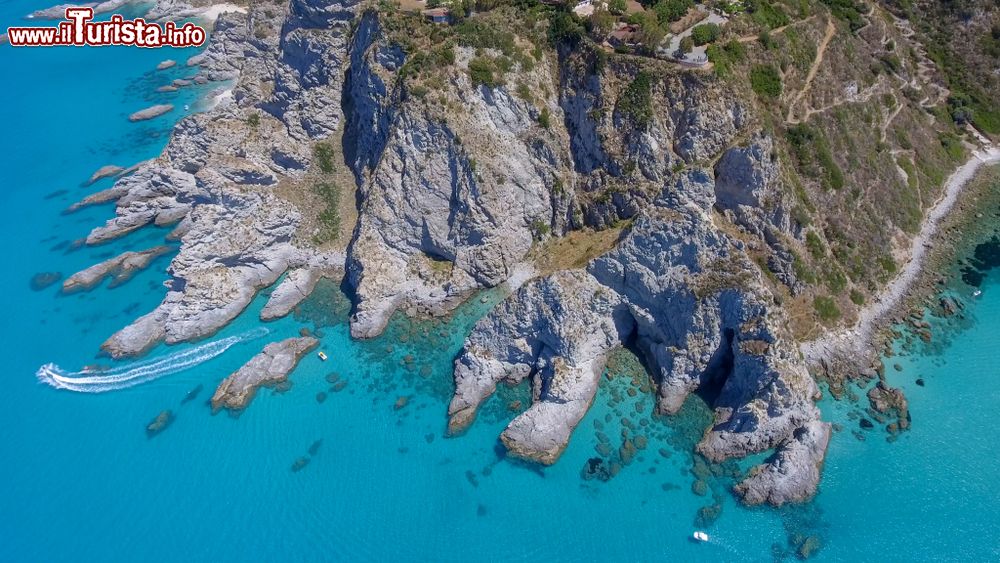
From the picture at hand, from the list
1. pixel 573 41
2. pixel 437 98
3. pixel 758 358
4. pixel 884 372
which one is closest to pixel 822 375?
pixel 884 372

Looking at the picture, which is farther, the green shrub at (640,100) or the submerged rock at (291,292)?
the submerged rock at (291,292)

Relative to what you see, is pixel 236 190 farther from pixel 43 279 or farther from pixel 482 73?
pixel 482 73

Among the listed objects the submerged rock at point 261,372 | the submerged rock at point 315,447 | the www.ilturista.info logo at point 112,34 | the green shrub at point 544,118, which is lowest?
the submerged rock at point 315,447

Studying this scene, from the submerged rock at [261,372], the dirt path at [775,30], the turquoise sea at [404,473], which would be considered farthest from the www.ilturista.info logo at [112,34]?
the dirt path at [775,30]

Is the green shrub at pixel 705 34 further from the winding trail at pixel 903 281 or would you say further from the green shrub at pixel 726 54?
the winding trail at pixel 903 281

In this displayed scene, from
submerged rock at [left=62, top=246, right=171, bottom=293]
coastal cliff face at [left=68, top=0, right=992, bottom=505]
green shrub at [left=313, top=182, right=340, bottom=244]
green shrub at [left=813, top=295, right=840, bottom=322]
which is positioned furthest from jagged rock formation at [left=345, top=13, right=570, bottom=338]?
submerged rock at [left=62, top=246, right=171, bottom=293]

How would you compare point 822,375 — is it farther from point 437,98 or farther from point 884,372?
point 437,98

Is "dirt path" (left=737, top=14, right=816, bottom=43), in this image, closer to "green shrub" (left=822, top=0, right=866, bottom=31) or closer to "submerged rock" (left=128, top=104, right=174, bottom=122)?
"green shrub" (left=822, top=0, right=866, bottom=31)
